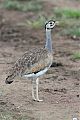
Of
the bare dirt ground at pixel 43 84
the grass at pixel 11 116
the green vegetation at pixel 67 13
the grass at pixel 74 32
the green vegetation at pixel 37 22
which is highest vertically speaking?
the green vegetation at pixel 67 13

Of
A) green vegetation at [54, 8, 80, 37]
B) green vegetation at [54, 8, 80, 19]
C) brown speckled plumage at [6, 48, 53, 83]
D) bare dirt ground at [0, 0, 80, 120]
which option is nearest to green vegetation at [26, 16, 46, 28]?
bare dirt ground at [0, 0, 80, 120]

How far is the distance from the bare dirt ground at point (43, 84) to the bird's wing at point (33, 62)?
56 centimetres

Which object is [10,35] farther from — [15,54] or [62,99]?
[62,99]

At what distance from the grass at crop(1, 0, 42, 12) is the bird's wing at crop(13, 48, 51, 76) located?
1042cm

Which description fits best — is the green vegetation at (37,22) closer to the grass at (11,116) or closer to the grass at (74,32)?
the grass at (74,32)

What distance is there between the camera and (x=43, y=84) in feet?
36.4

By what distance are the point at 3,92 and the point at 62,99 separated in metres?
1.09

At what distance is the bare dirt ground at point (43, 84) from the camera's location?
29.9 ft

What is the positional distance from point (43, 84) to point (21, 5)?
10025 mm

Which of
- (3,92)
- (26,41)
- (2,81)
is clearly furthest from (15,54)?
(3,92)

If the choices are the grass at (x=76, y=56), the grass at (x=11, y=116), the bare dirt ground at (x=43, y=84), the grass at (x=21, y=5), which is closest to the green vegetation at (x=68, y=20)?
the bare dirt ground at (x=43, y=84)

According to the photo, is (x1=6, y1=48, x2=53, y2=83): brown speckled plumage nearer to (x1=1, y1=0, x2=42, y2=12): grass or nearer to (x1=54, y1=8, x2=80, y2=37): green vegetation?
(x1=54, y1=8, x2=80, y2=37): green vegetation

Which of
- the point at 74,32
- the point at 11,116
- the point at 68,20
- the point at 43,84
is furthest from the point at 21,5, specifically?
the point at 11,116

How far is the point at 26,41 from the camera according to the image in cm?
1623
